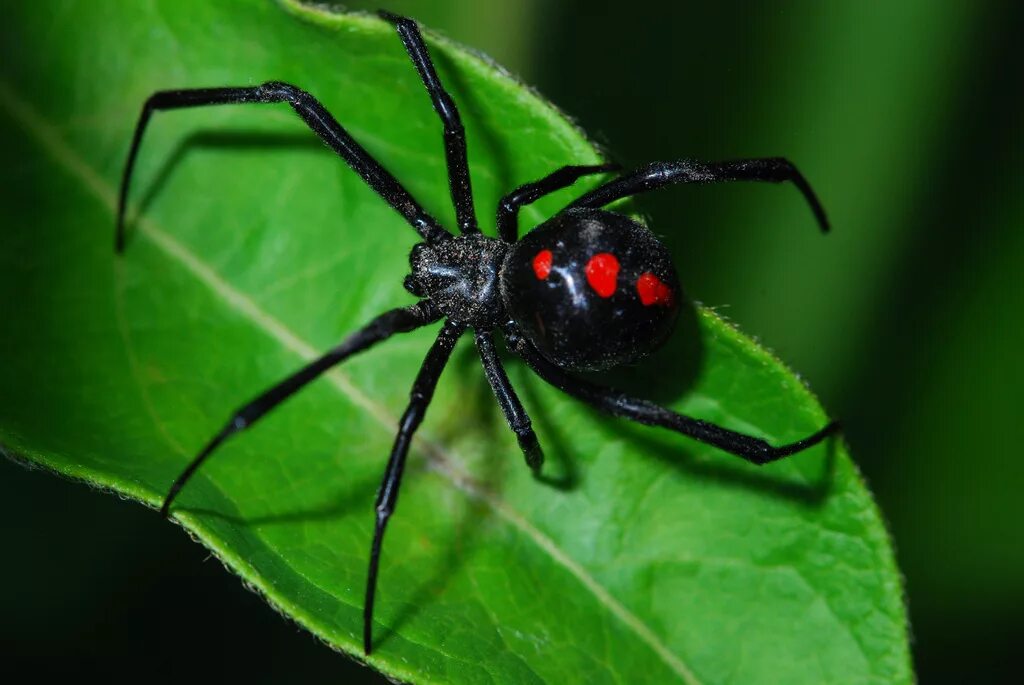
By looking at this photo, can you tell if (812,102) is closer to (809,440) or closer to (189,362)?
(809,440)

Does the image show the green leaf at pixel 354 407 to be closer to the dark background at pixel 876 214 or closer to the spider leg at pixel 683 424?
the spider leg at pixel 683 424

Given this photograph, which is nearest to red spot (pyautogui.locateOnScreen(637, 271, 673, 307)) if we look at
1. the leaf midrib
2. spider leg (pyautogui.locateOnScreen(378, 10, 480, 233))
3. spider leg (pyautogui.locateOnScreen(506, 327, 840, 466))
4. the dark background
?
spider leg (pyautogui.locateOnScreen(506, 327, 840, 466))

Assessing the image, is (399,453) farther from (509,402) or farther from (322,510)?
(509,402)

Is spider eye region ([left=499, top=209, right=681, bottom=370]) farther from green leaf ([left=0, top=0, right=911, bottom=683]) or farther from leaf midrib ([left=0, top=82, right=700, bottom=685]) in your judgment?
leaf midrib ([left=0, top=82, right=700, bottom=685])

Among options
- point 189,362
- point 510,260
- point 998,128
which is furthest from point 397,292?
point 998,128

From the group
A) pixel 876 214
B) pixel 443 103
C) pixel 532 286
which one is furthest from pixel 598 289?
pixel 876 214

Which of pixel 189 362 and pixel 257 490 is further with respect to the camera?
pixel 189 362

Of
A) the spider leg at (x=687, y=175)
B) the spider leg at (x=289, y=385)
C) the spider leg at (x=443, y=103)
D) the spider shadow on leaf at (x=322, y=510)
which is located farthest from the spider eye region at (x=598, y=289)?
the spider shadow on leaf at (x=322, y=510)
